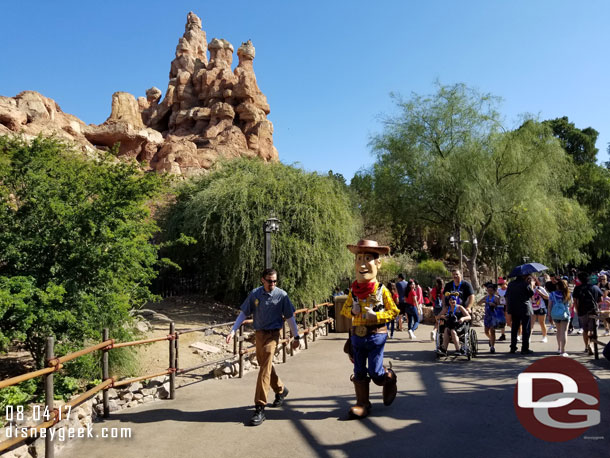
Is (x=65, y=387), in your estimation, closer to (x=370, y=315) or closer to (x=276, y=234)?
(x=370, y=315)

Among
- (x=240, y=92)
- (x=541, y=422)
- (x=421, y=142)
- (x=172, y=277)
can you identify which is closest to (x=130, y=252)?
(x=541, y=422)

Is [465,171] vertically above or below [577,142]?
below

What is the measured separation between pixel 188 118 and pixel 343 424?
51.4 metres

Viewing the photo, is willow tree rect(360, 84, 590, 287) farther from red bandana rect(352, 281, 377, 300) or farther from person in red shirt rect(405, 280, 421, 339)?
red bandana rect(352, 281, 377, 300)

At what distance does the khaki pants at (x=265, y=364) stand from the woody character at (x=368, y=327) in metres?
0.95

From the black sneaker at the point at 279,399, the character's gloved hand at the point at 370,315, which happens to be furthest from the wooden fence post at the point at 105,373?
the character's gloved hand at the point at 370,315

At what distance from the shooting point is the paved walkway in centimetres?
394

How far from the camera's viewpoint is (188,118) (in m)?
51.4

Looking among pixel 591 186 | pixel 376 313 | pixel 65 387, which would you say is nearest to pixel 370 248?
pixel 376 313

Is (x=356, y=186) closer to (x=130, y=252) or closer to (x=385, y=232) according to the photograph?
(x=385, y=232)

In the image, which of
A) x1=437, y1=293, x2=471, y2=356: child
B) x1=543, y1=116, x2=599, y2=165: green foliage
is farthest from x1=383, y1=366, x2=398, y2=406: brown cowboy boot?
x1=543, y1=116, x2=599, y2=165: green foliage

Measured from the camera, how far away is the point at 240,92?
2031 inches

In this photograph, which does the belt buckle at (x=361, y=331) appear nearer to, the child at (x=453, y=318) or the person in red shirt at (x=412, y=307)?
the child at (x=453, y=318)

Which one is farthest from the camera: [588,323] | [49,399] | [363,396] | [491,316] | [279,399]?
[491,316]
